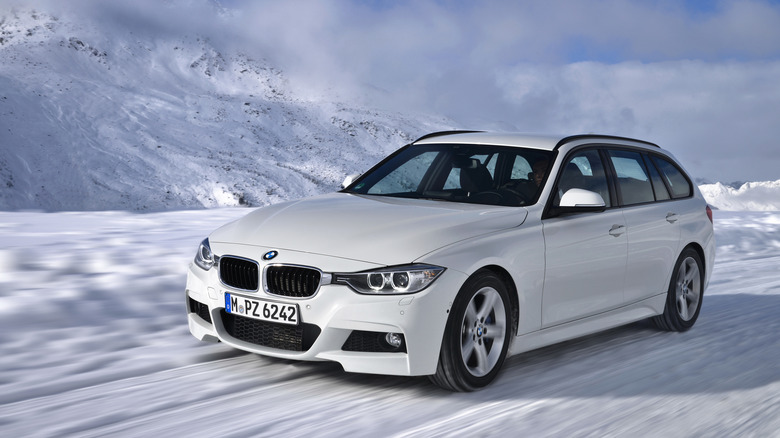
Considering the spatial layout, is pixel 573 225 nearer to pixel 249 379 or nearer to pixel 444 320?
pixel 444 320

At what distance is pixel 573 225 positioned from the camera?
5.59 meters

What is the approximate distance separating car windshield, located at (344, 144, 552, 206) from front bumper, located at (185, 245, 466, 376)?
118cm

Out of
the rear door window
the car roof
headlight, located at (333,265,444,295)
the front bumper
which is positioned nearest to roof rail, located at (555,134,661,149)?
the car roof

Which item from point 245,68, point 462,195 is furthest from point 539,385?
point 245,68

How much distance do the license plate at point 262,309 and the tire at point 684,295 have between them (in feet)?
11.4

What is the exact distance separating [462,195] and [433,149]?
0.83m

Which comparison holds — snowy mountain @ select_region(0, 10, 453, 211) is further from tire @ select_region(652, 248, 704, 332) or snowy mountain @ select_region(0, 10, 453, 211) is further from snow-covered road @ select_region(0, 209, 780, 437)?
tire @ select_region(652, 248, 704, 332)

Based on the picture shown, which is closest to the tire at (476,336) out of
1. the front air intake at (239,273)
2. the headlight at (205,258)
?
the front air intake at (239,273)

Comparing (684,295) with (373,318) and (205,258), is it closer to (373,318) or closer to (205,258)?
(373,318)

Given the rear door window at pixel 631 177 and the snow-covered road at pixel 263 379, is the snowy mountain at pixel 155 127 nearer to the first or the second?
the snow-covered road at pixel 263 379

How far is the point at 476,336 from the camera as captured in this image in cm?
488

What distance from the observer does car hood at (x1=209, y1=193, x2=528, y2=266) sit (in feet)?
15.1

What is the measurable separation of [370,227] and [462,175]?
1.37m

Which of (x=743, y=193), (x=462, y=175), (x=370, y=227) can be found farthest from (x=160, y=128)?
(x=370, y=227)
